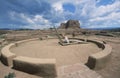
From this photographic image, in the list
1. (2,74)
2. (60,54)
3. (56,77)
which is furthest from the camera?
(60,54)

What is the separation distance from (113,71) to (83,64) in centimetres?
150

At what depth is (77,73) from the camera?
5.38 m

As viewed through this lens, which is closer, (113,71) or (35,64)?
(35,64)

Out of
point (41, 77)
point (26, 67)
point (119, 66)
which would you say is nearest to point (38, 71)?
point (41, 77)

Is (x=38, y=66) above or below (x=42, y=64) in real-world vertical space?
below

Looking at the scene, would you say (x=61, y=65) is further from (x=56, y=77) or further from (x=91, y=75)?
(x=91, y=75)

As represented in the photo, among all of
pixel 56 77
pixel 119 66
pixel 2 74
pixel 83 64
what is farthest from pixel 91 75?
pixel 2 74

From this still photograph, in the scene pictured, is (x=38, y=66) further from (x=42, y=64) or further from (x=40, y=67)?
(x=42, y=64)

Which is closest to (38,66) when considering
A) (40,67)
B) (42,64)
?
(40,67)

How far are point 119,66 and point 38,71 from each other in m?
4.36

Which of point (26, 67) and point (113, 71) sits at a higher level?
point (26, 67)

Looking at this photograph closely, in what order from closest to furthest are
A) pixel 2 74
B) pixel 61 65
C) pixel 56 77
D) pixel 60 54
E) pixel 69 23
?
pixel 56 77 → pixel 2 74 → pixel 61 65 → pixel 60 54 → pixel 69 23

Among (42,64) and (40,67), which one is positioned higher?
(42,64)

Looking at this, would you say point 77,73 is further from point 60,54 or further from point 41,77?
point 60,54
